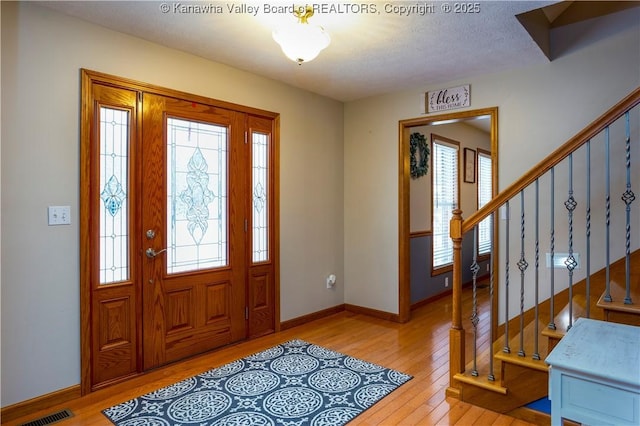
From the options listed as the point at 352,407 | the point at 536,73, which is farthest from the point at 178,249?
the point at 536,73

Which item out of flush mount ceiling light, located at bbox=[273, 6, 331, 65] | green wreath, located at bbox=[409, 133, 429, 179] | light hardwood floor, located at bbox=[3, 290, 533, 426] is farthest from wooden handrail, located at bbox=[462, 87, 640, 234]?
green wreath, located at bbox=[409, 133, 429, 179]

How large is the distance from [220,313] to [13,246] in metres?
1.56

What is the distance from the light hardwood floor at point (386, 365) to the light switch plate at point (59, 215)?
1.13 metres

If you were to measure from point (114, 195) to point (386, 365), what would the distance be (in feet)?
7.67

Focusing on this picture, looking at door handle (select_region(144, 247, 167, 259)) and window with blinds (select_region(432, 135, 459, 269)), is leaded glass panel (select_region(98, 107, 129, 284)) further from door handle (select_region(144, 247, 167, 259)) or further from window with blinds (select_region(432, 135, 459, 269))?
window with blinds (select_region(432, 135, 459, 269))

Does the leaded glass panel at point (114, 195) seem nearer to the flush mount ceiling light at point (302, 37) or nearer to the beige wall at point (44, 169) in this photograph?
the beige wall at point (44, 169)

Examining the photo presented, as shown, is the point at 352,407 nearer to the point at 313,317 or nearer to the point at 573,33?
the point at 313,317

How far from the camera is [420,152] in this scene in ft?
16.4

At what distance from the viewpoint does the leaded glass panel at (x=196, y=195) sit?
3021 mm

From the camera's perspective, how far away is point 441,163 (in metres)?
5.44

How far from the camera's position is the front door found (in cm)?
288

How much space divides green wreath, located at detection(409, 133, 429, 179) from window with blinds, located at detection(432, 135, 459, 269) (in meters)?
0.25

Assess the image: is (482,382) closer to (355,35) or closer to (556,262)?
(556,262)

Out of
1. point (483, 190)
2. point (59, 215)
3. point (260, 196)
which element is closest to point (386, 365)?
point (260, 196)
